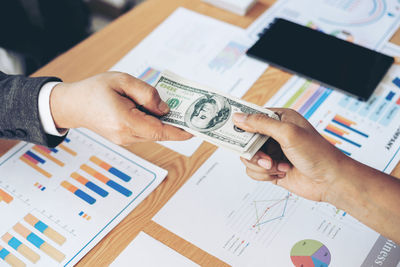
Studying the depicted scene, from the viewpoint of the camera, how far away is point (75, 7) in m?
1.69

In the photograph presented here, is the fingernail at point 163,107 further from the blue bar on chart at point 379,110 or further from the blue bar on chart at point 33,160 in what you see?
the blue bar on chart at point 379,110

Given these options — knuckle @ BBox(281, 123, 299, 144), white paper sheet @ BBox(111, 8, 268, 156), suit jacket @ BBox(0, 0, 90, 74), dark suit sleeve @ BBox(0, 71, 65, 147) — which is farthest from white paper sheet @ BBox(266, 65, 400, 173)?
suit jacket @ BBox(0, 0, 90, 74)

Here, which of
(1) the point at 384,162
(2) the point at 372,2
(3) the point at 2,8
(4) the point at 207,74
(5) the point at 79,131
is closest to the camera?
(1) the point at 384,162

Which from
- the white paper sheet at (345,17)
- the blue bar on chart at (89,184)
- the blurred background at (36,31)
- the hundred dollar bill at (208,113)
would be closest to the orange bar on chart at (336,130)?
the hundred dollar bill at (208,113)

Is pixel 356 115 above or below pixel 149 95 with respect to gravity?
above

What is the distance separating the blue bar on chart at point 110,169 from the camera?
92 centimetres

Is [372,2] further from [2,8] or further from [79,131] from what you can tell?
[2,8]

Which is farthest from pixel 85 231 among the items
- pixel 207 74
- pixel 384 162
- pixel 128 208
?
pixel 384 162

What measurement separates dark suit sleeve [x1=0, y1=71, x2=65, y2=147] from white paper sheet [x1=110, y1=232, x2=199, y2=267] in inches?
12.8

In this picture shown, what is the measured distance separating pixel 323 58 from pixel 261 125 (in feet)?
1.45

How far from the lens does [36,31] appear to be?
5.09ft

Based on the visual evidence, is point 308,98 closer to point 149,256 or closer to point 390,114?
point 390,114

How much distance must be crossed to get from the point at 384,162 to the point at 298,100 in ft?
0.90

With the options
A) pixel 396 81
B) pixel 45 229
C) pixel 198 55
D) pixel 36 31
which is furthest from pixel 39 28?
pixel 396 81
